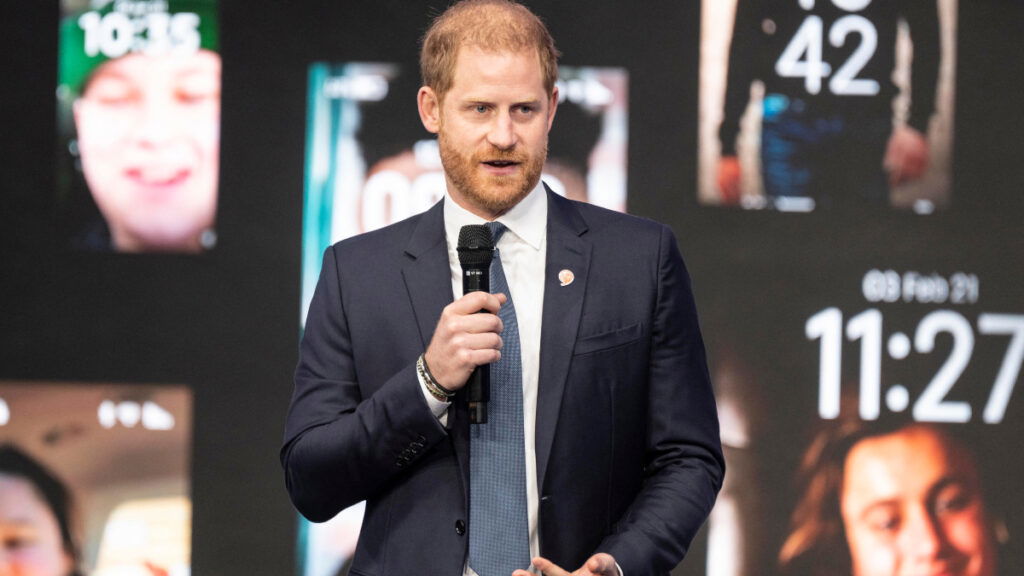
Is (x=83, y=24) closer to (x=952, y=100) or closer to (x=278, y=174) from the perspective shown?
(x=278, y=174)

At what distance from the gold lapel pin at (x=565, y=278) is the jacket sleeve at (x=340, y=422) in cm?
27

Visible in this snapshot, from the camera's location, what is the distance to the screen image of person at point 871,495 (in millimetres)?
3785

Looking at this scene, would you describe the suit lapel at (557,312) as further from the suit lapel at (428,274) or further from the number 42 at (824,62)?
the number 42 at (824,62)

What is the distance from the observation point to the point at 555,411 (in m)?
1.66

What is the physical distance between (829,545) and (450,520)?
2453 mm

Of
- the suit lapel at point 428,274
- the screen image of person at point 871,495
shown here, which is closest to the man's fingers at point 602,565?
the suit lapel at point 428,274

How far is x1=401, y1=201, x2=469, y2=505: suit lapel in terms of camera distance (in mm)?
1677

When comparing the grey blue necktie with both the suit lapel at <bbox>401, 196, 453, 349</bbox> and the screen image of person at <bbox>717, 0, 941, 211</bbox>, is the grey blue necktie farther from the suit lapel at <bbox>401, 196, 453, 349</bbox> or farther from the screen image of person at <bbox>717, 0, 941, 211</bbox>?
the screen image of person at <bbox>717, 0, 941, 211</bbox>

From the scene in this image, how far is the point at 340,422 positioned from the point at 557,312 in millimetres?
356

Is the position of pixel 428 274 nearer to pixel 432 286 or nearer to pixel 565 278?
pixel 432 286

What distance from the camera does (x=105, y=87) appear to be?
3.83 meters

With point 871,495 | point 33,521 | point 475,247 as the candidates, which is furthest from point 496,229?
point 33,521

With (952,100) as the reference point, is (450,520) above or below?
below

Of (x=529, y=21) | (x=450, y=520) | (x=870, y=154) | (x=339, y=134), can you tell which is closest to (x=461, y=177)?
(x=529, y=21)
